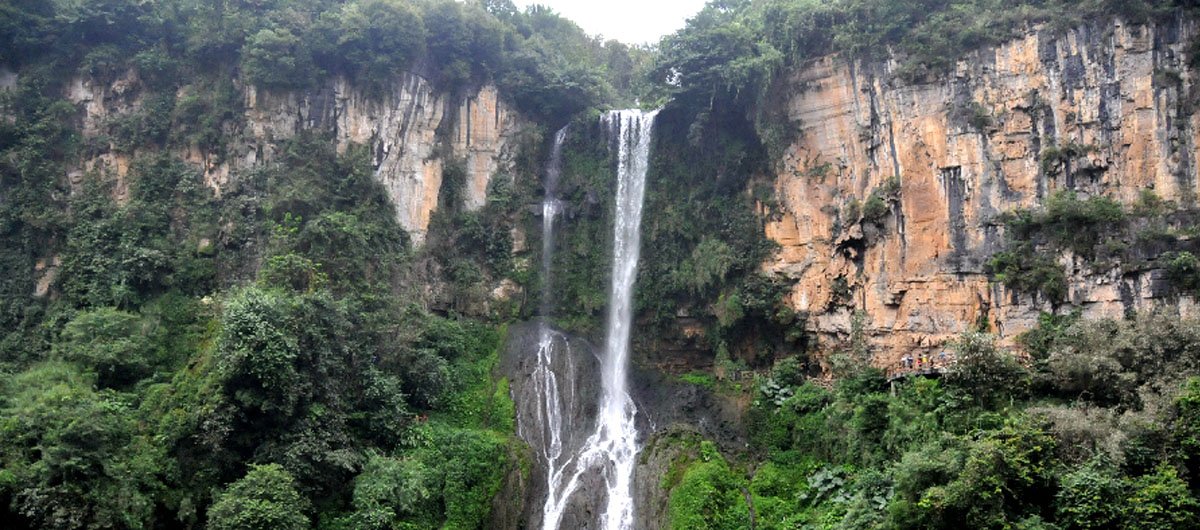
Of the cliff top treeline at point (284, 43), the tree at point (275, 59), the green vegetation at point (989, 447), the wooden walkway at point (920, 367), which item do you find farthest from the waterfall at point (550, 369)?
the wooden walkway at point (920, 367)

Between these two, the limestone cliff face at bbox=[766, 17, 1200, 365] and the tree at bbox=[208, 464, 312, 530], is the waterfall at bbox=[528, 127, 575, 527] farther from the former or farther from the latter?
the limestone cliff face at bbox=[766, 17, 1200, 365]

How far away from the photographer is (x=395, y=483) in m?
17.4

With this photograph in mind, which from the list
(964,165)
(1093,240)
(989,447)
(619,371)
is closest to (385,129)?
(619,371)

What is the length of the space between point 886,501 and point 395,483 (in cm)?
999

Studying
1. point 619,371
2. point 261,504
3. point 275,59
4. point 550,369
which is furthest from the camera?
point 619,371

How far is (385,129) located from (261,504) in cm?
1326

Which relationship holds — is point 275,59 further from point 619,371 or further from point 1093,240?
point 1093,240

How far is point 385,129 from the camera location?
1001 inches

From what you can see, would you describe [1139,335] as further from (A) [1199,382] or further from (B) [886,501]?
(B) [886,501]

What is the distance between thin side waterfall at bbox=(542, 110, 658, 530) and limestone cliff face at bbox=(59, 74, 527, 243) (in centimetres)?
399

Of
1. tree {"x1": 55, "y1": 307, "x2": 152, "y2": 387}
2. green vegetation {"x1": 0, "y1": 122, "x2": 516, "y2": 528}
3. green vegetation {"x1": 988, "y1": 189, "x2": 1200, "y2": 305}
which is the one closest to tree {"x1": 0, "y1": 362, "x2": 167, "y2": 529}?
green vegetation {"x1": 0, "y1": 122, "x2": 516, "y2": 528}

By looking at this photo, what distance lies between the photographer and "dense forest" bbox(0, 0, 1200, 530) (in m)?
14.8

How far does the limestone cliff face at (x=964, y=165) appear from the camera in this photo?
18266 mm

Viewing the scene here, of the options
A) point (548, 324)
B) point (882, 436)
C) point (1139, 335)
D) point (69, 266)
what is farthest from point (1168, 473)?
point (69, 266)
